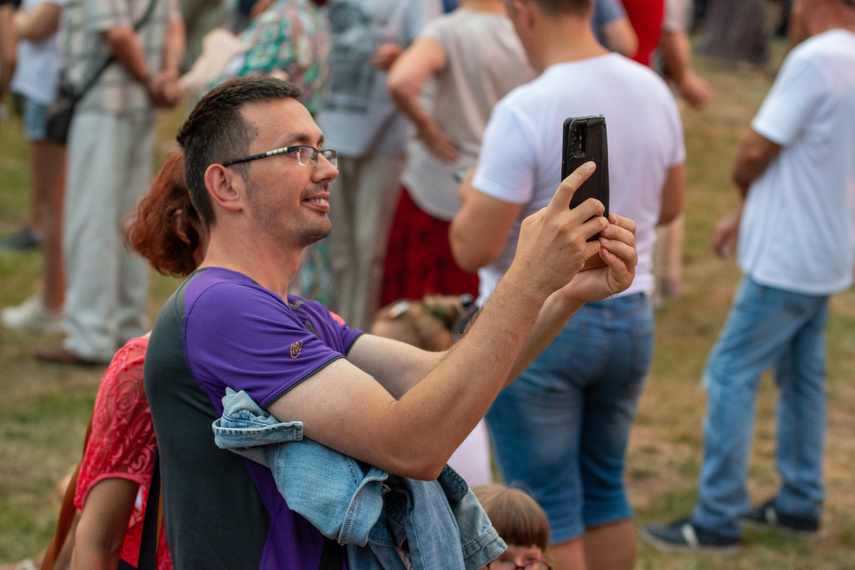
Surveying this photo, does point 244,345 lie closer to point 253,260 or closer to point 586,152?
point 253,260

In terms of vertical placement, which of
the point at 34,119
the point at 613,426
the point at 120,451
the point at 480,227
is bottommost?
the point at 34,119

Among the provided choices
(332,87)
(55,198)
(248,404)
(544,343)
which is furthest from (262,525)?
(55,198)

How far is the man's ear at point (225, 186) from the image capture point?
1.64 m

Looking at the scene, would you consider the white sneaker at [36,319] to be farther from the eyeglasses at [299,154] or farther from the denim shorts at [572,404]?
the eyeglasses at [299,154]

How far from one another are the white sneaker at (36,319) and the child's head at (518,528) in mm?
4078

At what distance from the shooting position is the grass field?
366 cm

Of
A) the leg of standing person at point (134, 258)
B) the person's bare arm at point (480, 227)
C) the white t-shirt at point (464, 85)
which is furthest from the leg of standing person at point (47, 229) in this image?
the person's bare arm at point (480, 227)

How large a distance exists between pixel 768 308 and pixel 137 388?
254 cm

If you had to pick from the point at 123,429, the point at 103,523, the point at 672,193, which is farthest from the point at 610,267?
Answer: the point at 672,193

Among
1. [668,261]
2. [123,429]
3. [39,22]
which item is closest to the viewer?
[123,429]

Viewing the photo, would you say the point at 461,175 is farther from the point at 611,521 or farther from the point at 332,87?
the point at 332,87

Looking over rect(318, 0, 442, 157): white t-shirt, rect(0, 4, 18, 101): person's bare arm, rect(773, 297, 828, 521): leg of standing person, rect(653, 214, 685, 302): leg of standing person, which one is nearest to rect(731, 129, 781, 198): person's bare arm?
rect(773, 297, 828, 521): leg of standing person

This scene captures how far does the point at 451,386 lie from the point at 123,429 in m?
0.77

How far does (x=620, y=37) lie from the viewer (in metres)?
4.04
